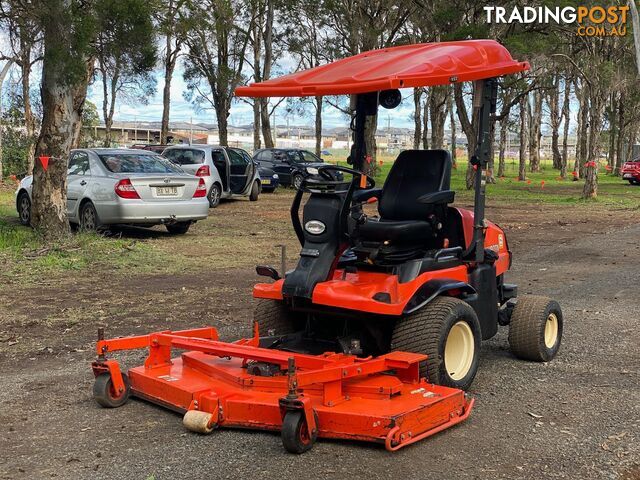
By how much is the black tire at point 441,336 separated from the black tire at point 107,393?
5.90 ft

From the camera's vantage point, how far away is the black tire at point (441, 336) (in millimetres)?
5367

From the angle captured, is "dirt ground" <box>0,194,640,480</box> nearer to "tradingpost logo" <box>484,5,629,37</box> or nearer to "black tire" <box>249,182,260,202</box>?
"black tire" <box>249,182,260,202</box>

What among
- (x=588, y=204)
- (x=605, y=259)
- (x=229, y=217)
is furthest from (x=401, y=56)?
(x=588, y=204)

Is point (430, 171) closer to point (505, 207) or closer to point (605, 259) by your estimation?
point (605, 259)

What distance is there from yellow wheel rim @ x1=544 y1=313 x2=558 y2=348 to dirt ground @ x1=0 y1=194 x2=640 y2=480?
184 millimetres

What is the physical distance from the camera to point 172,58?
42406 mm

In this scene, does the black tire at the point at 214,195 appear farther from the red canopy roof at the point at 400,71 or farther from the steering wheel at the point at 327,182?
the steering wheel at the point at 327,182

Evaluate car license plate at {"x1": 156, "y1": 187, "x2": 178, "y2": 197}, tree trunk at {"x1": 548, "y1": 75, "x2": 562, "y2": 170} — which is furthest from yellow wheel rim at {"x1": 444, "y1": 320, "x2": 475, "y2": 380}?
tree trunk at {"x1": 548, "y1": 75, "x2": 562, "y2": 170}

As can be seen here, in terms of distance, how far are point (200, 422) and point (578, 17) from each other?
88.6ft

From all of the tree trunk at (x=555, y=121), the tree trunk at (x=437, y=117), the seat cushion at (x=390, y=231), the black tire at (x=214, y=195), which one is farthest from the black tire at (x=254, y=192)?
the tree trunk at (x=555, y=121)

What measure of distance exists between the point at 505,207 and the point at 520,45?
745cm

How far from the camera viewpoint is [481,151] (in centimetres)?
612

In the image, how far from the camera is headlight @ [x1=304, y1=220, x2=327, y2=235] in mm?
5629

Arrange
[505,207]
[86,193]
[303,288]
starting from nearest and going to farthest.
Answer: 1. [303,288]
2. [86,193]
3. [505,207]
